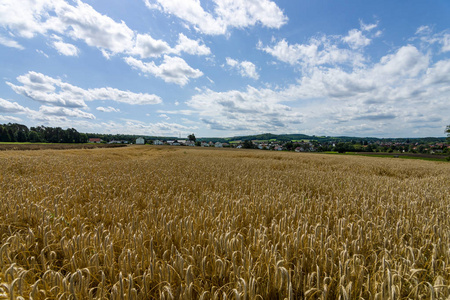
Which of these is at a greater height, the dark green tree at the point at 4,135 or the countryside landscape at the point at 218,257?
the dark green tree at the point at 4,135

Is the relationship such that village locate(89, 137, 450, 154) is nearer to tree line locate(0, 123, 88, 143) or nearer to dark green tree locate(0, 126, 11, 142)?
tree line locate(0, 123, 88, 143)

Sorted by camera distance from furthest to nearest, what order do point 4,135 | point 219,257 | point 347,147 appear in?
point 347,147 → point 4,135 → point 219,257

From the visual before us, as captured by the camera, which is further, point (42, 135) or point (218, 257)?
point (42, 135)

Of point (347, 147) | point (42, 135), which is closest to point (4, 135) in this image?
point (42, 135)

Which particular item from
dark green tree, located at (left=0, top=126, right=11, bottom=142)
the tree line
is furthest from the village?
dark green tree, located at (left=0, top=126, right=11, bottom=142)

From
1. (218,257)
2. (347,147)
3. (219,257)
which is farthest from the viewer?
(347,147)

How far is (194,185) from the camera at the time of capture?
668cm

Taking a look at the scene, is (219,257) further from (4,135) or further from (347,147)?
(4,135)

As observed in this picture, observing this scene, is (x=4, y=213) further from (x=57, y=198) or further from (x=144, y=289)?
(x=144, y=289)

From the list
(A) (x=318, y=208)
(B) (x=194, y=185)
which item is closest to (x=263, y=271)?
(A) (x=318, y=208)

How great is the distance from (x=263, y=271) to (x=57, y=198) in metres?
5.31

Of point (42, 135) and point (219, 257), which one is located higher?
point (42, 135)

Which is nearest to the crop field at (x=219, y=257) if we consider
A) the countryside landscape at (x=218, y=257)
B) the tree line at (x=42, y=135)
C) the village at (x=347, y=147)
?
the countryside landscape at (x=218, y=257)

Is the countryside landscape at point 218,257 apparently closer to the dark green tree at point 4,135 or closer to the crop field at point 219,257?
the crop field at point 219,257
